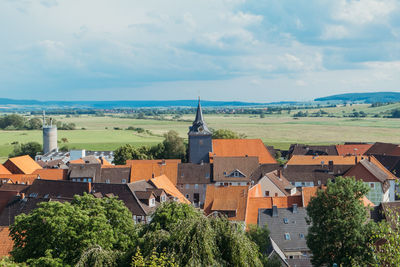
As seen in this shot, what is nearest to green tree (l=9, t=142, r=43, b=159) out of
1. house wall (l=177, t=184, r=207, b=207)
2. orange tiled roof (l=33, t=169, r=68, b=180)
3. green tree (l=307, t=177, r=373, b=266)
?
orange tiled roof (l=33, t=169, r=68, b=180)

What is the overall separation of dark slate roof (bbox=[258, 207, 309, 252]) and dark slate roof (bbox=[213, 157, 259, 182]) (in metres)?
24.7

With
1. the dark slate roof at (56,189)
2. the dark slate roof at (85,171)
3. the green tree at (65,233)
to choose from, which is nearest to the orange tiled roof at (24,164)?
the dark slate roof at (85,171)

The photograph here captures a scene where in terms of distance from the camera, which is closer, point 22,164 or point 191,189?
point 191,189

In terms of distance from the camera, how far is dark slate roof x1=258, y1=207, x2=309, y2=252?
156ft

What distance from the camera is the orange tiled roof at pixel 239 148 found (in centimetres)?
9362

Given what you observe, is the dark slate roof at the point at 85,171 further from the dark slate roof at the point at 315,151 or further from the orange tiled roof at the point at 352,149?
the orange tiled roof at the point at 352,149

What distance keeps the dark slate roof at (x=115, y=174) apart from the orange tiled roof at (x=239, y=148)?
74.4 feet

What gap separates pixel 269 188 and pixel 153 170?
64.5ft

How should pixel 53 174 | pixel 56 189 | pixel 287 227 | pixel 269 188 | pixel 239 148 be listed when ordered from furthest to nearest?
pixel 239 148 < pixel 53 174 < pixel 269 188 < pixel 56 189 < pixel 287 227

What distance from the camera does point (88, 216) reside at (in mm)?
32844

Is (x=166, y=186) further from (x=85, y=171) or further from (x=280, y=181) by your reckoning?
(x=280, y=181)

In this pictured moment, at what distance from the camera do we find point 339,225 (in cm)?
3625

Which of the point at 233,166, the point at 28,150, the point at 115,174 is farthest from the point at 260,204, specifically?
the point at 28,150

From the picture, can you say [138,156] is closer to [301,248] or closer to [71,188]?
[71,188]
